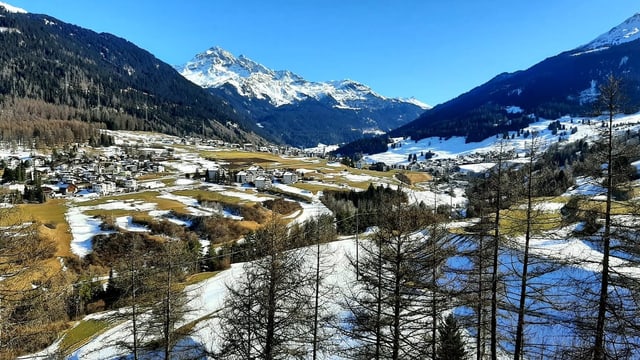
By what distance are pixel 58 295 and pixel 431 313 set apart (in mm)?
12785

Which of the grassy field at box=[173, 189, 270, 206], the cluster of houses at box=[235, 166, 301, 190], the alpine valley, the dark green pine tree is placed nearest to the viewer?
the alpine valley

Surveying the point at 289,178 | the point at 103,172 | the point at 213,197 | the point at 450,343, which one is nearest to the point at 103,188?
the point at 103,172

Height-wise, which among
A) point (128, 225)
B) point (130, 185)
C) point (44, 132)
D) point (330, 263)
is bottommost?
→ point (330, 263)

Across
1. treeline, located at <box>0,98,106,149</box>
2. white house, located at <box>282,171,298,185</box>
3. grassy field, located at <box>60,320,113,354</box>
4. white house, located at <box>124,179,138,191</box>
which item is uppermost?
treeline, located at <box>0,98,106,149</box>

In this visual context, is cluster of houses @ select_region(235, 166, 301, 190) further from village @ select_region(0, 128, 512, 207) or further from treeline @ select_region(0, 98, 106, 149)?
treeline @ select_region(0, 98, 106, 149)

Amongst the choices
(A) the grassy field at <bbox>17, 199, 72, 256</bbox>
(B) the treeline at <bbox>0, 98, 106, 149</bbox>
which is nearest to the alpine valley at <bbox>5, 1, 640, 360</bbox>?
(A) the grassy field at <bbox>17, 199, 72, 256</bbox>

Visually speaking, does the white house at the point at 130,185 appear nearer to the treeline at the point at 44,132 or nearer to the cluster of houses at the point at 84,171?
the cluster of houses at the point at 84,171

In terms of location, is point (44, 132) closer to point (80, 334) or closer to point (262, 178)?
point (262, 178)

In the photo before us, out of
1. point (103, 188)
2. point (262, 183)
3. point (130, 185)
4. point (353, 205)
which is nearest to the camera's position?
point (353, 205)

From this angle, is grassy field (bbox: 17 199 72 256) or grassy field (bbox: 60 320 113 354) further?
grassy field (bbox: 17 199 72 256)

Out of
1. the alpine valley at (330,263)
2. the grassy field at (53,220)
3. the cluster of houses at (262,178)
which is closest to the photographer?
the alpine valley at (330,263)

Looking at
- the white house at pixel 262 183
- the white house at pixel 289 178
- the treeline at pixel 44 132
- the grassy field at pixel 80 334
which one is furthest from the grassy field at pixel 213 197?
the treeline at pixel 44 132

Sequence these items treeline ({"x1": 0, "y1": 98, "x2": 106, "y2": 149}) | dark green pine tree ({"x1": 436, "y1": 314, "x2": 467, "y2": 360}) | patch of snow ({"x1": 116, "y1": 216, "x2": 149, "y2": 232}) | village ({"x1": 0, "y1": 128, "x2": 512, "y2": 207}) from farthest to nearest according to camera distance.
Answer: treeline ({"x1": 0, "y1": 98, "x2": 106, "y2": 149}), village ({"x1": 0, "y1": 128, "x2": 512, "y2": 207}), patch of snow ({"x1": 116, "y1": 216, "x2": 149, "y2": 232}), dark green pine tree ({"x1": 436, "y1": 314, "x2": 467, "y2": 360})

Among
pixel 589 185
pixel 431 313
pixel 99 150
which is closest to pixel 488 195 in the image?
pixel 589 185
